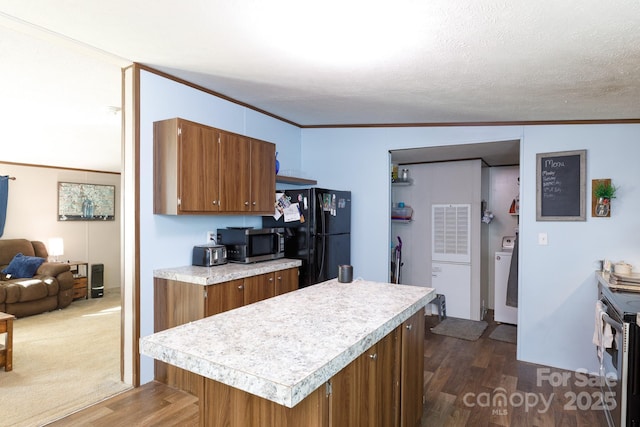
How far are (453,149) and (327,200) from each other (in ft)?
5.11

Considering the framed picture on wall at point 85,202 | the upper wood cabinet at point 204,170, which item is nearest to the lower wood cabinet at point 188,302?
the upper wood cabinet at point 204,170

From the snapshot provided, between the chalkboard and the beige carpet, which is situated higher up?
the chalkboard

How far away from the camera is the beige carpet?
2.50 metres

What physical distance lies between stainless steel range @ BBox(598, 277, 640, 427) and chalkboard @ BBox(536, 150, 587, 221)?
3.67ft

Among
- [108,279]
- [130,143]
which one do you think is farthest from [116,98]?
[108,279]

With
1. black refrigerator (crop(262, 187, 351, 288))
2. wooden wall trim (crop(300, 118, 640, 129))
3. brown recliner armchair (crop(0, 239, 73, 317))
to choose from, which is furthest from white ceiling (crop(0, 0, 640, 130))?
brown recliner armchair (crop(0, 239, 73, 317))

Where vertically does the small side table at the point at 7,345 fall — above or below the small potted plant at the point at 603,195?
below

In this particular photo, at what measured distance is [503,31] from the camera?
185cm

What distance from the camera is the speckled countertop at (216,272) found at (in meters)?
2.64

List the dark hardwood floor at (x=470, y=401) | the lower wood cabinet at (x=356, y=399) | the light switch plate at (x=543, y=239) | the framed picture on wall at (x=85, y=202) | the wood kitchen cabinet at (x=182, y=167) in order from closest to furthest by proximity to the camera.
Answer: the lower wood cabinet at (x=356, y=399), the dark hardwood floor at (x=470, y=401), the wood kitchen cabinet at (x=182, y=167), the light switch plate at (x=543, y=239), the framed picture on wall at (x=85, y=202)

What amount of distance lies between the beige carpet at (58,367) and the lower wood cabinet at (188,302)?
1.43 ft

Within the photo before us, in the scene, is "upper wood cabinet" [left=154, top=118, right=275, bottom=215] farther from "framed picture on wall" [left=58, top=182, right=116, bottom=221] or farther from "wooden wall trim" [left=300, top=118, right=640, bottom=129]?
"framed picture on wall" [left=58, top=182, right=116, bottom=221]

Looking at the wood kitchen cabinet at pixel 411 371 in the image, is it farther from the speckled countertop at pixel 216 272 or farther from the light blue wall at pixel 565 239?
the light blue wall at pixel 565 239

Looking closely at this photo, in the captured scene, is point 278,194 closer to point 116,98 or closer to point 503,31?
point 116,98
